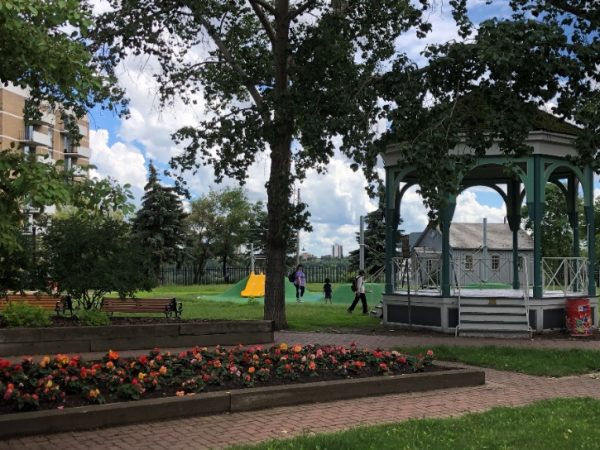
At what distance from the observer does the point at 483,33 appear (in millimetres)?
12227

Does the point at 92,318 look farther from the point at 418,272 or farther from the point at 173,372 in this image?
the point at 418,272

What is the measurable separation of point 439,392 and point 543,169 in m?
10.2

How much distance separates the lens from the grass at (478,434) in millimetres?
5680

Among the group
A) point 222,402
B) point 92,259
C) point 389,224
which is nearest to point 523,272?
point 389,224

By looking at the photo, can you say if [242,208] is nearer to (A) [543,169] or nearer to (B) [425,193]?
(A) [543,169]

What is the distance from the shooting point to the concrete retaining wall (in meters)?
11.2

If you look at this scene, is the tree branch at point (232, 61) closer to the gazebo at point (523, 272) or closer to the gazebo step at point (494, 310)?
the gazebo at point (523, 272)

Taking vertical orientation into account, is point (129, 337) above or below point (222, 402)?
above

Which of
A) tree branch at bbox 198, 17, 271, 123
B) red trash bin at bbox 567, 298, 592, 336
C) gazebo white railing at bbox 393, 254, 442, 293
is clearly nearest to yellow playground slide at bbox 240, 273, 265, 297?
gazebo white railing at bbox 393, 254, 442, 293

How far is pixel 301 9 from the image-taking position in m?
16.9

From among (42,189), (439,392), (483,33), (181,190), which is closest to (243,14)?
(181,190)

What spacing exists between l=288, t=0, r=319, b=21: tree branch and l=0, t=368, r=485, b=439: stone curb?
430 inches

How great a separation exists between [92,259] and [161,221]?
125ft

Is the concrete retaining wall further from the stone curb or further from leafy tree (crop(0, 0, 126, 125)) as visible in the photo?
leafy tree (crop(0, 0, 126, 125))
